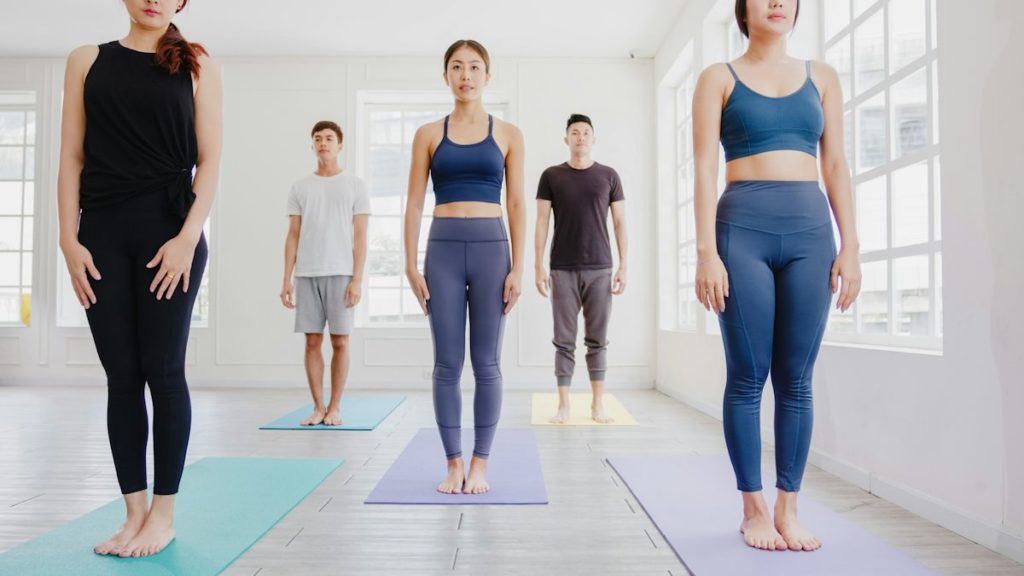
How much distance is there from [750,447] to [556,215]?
89.8 inches

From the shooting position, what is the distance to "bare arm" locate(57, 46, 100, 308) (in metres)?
1.66

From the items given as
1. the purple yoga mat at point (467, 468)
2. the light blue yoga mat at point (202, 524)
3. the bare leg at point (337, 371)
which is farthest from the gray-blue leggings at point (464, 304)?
the bare leg at point (337, 371)

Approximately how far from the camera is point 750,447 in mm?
1815

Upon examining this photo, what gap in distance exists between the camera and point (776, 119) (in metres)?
1.78

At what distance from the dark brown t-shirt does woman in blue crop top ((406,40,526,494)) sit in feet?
4.76

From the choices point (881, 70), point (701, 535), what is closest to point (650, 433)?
point (701, 535)

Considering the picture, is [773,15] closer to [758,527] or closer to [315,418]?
[758,527]

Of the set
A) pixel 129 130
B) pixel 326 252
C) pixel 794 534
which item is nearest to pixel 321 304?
pixel 326 252

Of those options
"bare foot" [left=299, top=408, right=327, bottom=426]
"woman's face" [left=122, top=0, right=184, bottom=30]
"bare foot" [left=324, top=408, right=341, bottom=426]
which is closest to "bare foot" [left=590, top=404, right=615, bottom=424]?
"bare foot" [left=324, top=408, right=341, bottom=426]

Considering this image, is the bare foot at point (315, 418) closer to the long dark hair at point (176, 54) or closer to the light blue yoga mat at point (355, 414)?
the light blue yoga mat at point (355, 414)

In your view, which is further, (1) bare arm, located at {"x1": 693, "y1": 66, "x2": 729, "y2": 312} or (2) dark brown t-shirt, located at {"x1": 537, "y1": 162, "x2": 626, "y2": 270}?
(2) dark brown t-shirt, located at {"x1": 537, "y1": 162, "x2": 626, "y2": 270}

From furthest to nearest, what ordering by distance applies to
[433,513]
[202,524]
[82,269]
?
[433,513] < [202,524] < [82,269]

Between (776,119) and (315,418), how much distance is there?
3039mm

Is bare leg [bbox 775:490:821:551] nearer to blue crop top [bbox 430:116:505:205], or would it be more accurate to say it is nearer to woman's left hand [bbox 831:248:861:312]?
woman's left hand [bbox 831:248:861:312]
